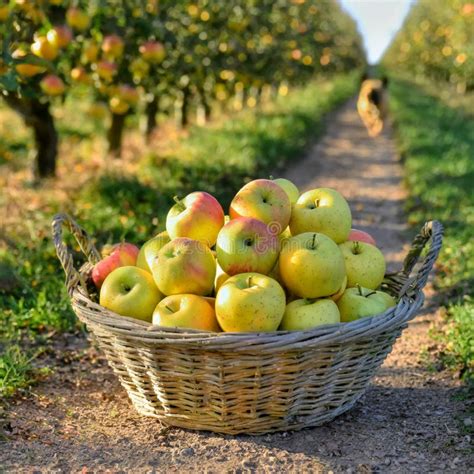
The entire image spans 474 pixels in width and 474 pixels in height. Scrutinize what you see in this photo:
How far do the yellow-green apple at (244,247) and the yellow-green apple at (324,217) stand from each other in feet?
0.80

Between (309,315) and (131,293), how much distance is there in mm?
638

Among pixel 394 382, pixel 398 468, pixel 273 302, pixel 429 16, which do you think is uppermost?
pixel 273 302

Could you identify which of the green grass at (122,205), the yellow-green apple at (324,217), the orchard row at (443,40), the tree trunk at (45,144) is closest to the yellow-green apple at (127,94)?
the green grass at (122,205)

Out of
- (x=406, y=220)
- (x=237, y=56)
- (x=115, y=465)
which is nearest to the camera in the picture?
(x=115, y=465)

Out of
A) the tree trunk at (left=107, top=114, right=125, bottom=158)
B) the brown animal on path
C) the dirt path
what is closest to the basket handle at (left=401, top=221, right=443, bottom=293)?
the dirt path

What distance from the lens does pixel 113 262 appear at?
112 inches

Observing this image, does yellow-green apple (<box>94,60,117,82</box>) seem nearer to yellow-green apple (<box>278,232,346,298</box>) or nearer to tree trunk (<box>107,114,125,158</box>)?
yellow-green apple (<box>278,232,346,298</box>)

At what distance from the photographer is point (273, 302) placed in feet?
7.70

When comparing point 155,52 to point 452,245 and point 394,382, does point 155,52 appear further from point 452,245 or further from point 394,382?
point 394,382

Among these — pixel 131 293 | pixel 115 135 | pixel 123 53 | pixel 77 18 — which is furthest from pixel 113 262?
pixel 115 135

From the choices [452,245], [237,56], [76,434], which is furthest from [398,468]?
[237,56]

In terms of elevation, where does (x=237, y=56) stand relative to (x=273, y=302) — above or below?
below

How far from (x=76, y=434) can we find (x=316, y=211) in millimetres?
1213

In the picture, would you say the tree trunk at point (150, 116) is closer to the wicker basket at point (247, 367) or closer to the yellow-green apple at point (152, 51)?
the yellow-green apple at point (152, 51)
